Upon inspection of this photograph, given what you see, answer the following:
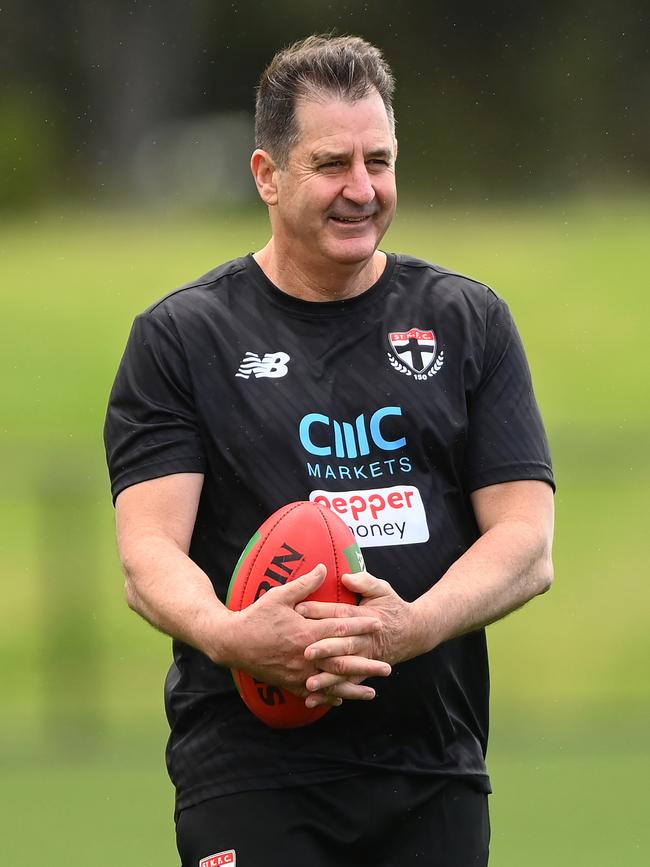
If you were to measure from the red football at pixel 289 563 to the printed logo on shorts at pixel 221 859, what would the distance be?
0.81 feet

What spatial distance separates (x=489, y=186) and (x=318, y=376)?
34938 mm

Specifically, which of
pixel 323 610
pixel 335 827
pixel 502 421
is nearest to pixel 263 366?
pixel 502 421

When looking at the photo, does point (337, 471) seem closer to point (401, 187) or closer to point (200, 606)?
point (200, 606)

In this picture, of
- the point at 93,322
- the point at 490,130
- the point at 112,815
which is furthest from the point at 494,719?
the point at 490,130

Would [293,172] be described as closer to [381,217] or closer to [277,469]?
[381,217]

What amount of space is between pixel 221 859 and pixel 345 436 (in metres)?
0.76

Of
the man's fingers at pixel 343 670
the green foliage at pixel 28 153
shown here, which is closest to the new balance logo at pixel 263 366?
the man's fingers at pixel 343 670

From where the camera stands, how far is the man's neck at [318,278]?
274 centimetres

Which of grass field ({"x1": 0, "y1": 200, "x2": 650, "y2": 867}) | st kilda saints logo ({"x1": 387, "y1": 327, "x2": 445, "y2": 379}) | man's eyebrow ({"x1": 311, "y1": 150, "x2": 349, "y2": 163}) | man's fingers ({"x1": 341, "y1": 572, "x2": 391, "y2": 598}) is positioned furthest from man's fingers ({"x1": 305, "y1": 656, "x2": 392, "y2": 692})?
grass field ({"x1": 0, "y1": 200, "x2": 650, "y2": 867})

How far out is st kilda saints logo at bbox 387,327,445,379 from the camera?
2727 mm

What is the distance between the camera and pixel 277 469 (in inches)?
104

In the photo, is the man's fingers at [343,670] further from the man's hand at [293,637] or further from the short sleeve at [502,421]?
the short sleeve at [502,421]

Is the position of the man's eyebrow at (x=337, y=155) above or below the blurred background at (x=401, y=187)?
below

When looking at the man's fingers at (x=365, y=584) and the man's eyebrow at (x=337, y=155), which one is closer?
the man's fingers at (x=365, y=584)
